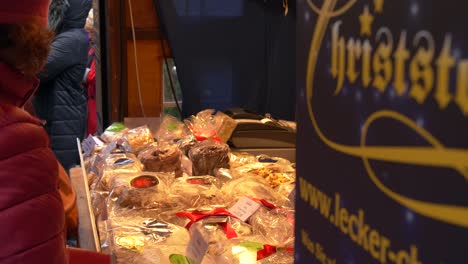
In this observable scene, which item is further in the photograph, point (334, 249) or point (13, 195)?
point (13, 195)

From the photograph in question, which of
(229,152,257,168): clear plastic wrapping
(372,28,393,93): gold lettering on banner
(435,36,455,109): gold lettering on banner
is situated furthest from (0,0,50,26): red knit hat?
(229,152,257,168): clear plastic wrapping

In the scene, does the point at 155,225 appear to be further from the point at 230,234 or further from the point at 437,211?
the point at 437,211

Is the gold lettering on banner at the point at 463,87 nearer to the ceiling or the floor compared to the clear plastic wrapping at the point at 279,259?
nearer to the ceiling

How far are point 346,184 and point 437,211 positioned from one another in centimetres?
17

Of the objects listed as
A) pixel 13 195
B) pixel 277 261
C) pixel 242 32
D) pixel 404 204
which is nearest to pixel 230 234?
pixel 277 261

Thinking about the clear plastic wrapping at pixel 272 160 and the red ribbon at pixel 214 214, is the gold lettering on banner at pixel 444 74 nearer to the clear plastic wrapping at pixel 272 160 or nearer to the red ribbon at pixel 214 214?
the red ribbon at pixel 214 214

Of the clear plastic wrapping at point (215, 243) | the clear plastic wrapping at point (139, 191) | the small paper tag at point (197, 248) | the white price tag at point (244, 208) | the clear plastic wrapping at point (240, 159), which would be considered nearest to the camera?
the small paper tag at point (197, 248)

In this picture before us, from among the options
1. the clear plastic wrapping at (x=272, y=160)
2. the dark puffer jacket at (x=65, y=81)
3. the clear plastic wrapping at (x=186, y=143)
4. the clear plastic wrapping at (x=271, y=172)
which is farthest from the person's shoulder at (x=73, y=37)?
the clear plastic wrapping at (x=271, y=172)

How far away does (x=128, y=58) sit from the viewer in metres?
3.93

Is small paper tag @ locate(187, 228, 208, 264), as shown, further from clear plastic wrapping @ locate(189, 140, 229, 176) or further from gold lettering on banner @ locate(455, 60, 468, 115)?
gold lettering on banner @ locate(455, 60, 468, 115)

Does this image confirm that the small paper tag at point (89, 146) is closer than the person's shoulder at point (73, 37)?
Yes

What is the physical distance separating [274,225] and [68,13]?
346cm

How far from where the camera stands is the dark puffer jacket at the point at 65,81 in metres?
4.75

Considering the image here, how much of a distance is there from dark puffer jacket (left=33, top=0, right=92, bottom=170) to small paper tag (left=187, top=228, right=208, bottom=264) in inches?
135
